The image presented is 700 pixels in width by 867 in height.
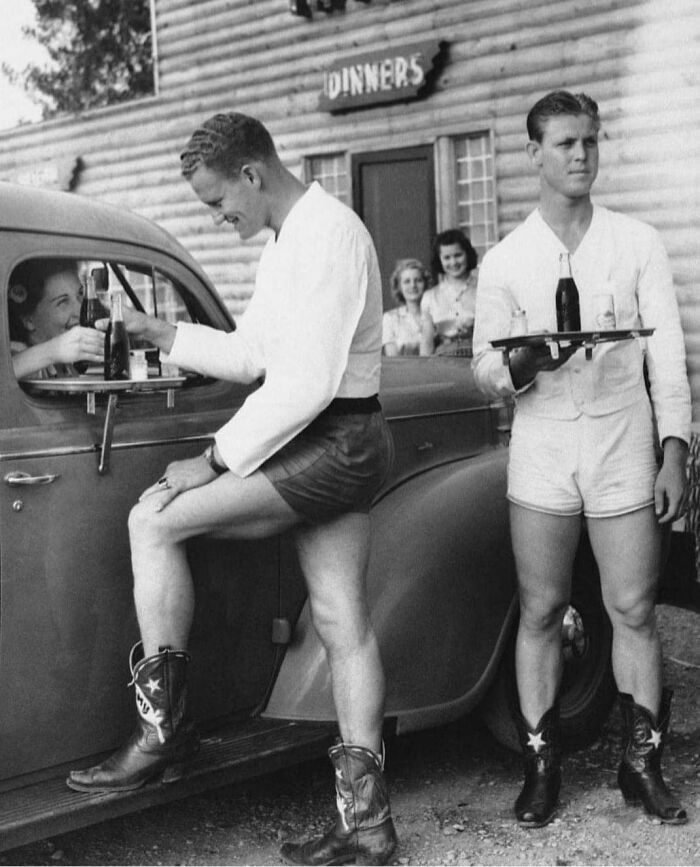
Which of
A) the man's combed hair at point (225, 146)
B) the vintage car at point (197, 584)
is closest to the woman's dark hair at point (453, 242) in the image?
the vintage car at point (197, 584)

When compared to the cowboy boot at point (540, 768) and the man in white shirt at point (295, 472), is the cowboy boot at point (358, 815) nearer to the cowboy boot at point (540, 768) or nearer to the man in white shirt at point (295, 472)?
the man in white shirt at point (295, 472)

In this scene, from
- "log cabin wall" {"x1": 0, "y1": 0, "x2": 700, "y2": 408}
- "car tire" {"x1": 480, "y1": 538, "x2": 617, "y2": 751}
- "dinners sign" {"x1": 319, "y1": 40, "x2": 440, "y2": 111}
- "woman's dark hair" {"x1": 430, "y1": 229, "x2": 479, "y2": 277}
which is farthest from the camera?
"dinners sign" {"x1": 319, "y1": 40, "x2": 440, "y2": 111}

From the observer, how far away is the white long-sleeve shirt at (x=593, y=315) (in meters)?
3.89

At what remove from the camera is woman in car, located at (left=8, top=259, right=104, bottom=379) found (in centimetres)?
348

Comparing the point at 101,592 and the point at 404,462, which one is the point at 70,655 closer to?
the point at 101,592

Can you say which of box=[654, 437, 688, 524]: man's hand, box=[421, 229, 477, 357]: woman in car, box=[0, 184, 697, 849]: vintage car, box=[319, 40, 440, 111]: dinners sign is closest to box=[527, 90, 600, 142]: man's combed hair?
box=[654, 437, 688, 524]: man's hand

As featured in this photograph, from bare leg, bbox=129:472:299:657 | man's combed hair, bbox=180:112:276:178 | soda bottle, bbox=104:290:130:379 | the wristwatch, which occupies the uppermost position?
man's combed hair, bbox=180:112:276:178

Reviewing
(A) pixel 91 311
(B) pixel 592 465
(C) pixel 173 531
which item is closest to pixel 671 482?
(B) pixel 592 465

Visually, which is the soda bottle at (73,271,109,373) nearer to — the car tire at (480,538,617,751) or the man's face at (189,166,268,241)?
the man's face at (189,166,268,241)

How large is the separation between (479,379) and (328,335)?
0.75 m

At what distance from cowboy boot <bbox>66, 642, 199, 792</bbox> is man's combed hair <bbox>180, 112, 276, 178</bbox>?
51.9 inches

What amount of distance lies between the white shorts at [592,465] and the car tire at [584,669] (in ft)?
2.63

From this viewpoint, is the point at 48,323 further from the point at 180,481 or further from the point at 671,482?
the point at 671,482

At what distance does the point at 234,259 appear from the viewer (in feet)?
49.3
